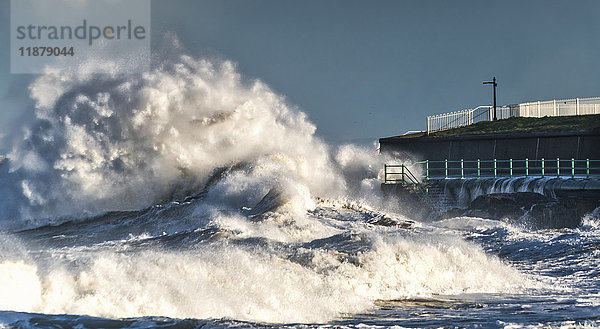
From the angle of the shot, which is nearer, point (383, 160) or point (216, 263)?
point (216, 263)

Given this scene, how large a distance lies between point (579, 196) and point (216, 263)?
1469 cm

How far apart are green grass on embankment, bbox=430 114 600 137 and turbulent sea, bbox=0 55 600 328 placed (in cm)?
542

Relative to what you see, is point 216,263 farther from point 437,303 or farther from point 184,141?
point 184,141

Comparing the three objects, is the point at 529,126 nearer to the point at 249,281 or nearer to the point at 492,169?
the point at 492,169

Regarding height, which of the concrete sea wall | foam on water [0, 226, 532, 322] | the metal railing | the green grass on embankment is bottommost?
foam on water [0, 226, 532, 322]

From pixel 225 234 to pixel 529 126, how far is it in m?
21.8

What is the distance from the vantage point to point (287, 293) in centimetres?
1031

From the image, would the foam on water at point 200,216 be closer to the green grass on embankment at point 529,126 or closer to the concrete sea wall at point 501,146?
the concrete sea wall at point 501,146

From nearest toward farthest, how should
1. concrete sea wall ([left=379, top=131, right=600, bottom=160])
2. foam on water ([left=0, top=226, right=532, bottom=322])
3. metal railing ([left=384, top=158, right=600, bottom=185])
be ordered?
foam on water ([left=0, top=226, right=532, bottom=322])
metal railing ([left=384, top=158, right=600, bottom=185])
concrete sea wall ([left=379, top=131, right=600, bottom=160])

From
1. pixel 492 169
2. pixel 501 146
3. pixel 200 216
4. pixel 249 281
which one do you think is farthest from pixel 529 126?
pixel 249 281

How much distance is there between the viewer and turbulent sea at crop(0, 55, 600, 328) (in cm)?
909

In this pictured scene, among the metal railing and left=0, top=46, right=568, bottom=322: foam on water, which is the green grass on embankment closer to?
the metal railing

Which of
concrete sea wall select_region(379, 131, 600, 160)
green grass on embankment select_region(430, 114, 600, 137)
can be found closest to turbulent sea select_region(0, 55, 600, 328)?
concrete sea wall select_region(379, 131, 600, 160)

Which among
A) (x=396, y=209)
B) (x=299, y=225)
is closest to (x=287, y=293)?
(x=299, y=225)
